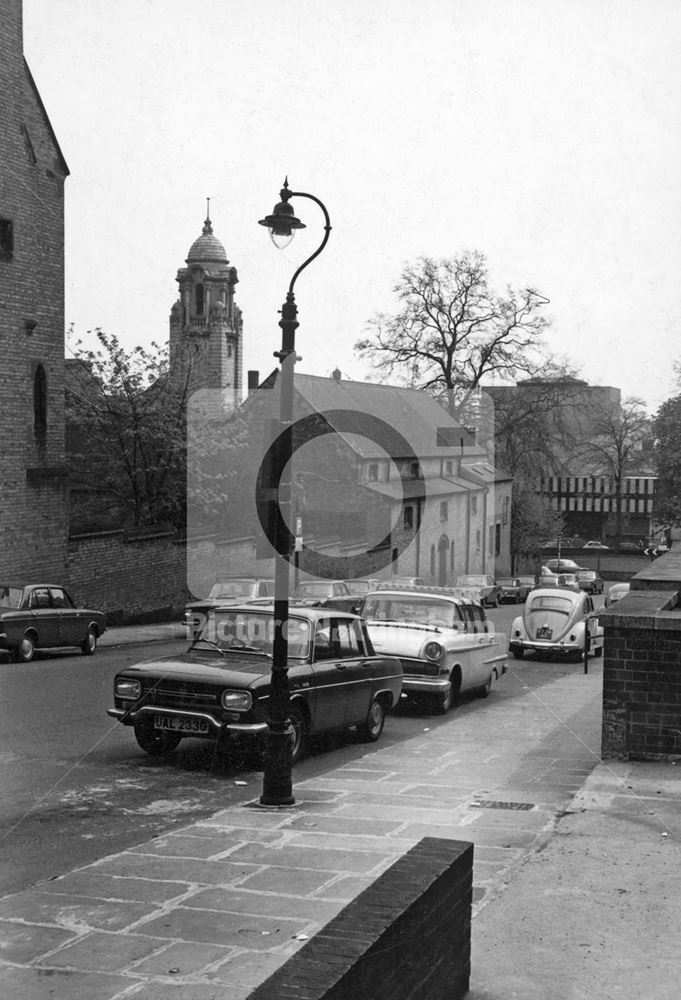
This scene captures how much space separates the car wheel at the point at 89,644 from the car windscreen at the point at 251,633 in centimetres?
1234

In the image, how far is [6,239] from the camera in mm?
28812

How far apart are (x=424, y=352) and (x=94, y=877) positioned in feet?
161

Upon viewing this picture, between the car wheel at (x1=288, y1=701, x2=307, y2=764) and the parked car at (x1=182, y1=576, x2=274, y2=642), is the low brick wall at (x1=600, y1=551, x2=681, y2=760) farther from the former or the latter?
the parked car at (x1=182, y1=576, x2=274, y2=642)

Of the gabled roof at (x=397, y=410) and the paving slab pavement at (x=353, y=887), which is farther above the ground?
the gabled roof at (x=397, y=410)

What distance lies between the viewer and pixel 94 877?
6.66 m

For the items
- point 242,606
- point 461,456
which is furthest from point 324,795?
point 461,456

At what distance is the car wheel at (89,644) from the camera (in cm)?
2425

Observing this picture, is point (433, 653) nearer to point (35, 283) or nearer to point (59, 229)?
point (35, 283)

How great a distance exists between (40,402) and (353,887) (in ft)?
87.0

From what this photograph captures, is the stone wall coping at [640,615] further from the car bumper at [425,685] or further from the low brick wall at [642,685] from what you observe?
the car bumper at [425,685]

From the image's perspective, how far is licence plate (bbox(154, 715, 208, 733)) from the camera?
1062cm

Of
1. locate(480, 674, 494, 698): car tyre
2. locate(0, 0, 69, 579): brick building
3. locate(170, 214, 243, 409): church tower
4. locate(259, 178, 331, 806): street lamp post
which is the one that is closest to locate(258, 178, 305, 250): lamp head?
locate(259, 178, 331, 806): street lamp post

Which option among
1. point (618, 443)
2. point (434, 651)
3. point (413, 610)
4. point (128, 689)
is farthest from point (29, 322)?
point (618, 443)

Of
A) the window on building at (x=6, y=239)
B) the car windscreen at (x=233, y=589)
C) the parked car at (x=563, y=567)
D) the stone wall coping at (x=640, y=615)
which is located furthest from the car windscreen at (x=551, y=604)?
the parked car at (x=563, y=567)
